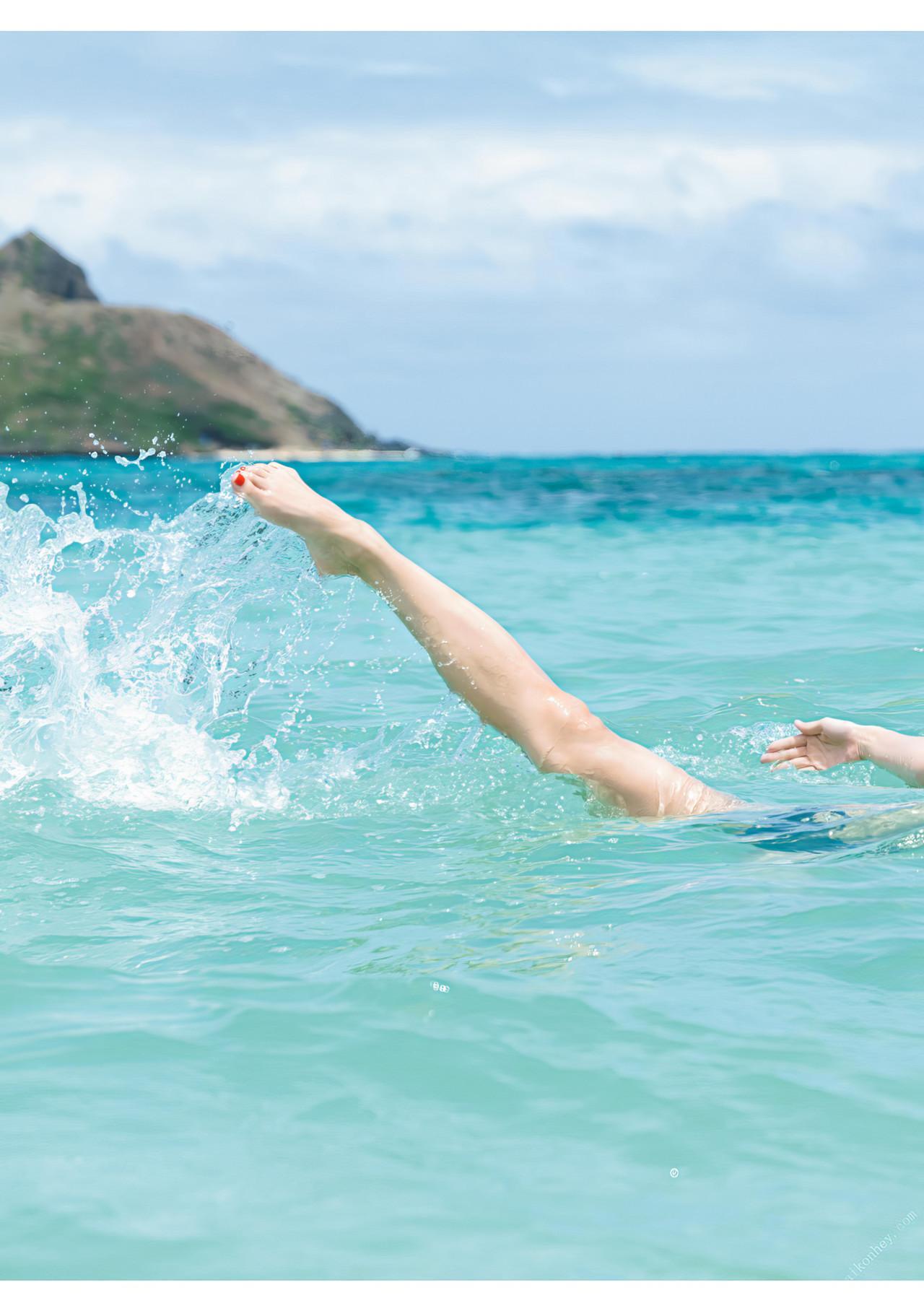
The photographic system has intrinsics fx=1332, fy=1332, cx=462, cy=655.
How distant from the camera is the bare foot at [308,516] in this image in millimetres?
4273

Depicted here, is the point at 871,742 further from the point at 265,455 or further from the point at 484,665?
the point at 265,455

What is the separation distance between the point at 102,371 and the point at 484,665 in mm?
75096

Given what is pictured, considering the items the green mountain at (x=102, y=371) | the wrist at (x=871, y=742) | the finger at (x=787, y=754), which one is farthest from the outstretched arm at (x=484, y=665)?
the green mountain at (x=102, y=371)

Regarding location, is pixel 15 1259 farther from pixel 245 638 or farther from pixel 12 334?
pixel 12 334

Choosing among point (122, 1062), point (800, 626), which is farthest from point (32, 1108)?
point (800, 626)

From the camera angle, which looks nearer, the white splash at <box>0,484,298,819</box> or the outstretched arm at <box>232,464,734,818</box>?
the outstretched arm at <box>232,464,734,818</box>

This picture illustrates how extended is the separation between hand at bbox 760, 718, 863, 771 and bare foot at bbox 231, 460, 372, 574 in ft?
4.84

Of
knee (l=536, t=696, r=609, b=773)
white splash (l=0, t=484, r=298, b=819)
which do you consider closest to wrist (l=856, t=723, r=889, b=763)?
knee (l=536, t=696, r=609, b=773)

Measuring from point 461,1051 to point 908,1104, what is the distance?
92cm

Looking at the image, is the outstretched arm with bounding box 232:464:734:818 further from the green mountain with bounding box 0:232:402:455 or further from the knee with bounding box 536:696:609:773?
the green mountain with bounding box 0:232:402:455

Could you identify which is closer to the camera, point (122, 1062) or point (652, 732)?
point (122, 1062)

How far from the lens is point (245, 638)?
8633mm

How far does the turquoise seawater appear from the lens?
2.37m
